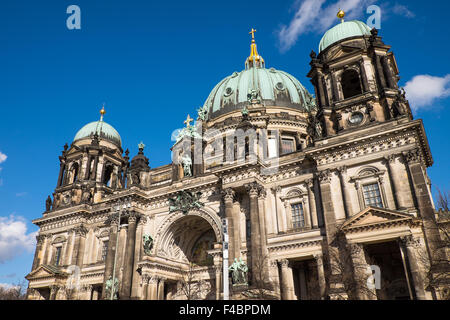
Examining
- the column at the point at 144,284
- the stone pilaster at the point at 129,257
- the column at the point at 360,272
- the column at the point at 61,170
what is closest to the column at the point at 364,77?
the column at the point at 360,272

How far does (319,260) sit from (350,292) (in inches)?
165

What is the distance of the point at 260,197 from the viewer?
32312 millimetres

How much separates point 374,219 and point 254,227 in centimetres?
946

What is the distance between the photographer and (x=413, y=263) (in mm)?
23578

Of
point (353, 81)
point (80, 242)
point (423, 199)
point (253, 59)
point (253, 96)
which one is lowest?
point (423, 199)

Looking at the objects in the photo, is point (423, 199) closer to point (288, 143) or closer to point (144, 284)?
point (288, 143)

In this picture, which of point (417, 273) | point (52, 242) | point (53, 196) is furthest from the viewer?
point (53, 196)

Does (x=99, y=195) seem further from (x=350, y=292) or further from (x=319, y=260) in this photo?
(x=350, y=292)

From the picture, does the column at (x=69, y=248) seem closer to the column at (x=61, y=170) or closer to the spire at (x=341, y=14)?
the column at (x=61, y=170)

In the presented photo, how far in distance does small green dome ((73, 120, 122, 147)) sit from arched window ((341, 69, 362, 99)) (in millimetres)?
32565

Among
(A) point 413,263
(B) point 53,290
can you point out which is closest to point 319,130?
(A) point 413,263

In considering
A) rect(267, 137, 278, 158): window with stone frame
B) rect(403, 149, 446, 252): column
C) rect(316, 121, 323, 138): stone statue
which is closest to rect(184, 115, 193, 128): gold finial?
rect(267, 137, 278, 158): window with stone frame
